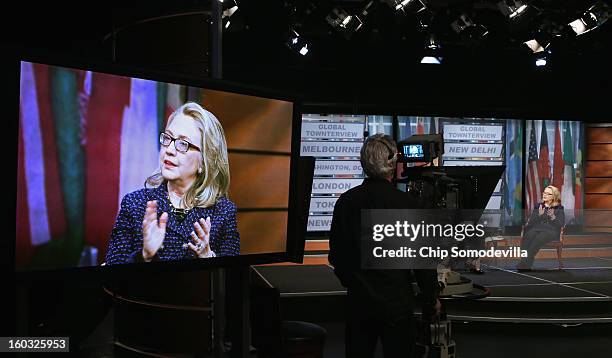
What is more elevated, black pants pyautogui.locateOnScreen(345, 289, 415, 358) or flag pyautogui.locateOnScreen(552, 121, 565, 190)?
flag pyautogui.locateOnScreen(552, 121, 565, 190)

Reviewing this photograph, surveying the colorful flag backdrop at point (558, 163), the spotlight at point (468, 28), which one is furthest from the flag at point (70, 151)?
the colorful flag backdrop at point (558, 163)

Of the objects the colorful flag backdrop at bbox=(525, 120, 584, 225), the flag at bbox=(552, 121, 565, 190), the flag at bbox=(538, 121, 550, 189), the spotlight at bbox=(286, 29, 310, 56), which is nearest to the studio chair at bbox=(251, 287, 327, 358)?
the spotlight at bbox=(286, 29, 310, 56)

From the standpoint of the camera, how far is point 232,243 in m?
2.29

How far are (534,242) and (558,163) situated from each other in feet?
9.12

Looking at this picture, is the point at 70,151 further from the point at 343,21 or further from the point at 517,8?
the point at 517,8

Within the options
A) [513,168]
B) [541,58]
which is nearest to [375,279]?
[541,58]

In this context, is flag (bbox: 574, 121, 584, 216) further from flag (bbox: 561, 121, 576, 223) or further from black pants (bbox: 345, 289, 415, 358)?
black pants (bbox: 345, 289, 415, 358)

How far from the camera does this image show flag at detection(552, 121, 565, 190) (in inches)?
347

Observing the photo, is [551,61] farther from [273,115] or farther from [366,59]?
[273,115]

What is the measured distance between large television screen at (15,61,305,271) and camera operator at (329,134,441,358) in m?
0.23

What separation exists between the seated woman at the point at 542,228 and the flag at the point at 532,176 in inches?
70.4

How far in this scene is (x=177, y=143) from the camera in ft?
6.99

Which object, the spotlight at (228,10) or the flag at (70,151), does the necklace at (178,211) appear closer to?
the flag at (70,151)

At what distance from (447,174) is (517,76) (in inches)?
263
